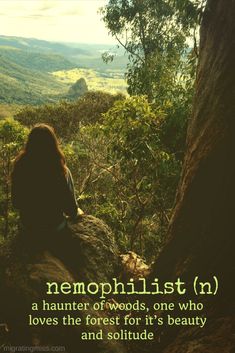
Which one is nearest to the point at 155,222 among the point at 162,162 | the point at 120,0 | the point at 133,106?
the point at 162,162

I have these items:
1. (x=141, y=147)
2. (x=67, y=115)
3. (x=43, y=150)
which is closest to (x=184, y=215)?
(x=43, y=150)

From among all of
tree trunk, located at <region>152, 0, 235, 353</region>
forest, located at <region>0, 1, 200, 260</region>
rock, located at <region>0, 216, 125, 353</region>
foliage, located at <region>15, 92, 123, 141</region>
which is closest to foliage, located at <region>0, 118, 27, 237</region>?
forest, located at <region>0, 1, 200, 260</region>

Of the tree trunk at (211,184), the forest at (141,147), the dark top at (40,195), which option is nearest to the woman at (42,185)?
the dark top at (40,195)

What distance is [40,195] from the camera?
562 centimetres

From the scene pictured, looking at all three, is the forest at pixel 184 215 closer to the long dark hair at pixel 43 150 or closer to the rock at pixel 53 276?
the rock at pixel 53 276

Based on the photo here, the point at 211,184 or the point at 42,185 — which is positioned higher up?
the point at 211,184

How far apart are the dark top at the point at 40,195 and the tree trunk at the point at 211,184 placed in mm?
1617

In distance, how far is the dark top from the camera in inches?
214

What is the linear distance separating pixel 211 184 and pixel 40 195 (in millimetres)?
2331

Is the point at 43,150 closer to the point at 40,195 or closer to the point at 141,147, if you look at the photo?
the point at 40,195

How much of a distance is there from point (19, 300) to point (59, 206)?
138cm

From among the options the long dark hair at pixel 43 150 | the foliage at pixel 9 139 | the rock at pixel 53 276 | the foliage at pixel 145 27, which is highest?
the foliage at pixel 145 27

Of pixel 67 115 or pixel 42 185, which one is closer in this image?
pixel 42 185

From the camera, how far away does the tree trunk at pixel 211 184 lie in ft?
15.6
